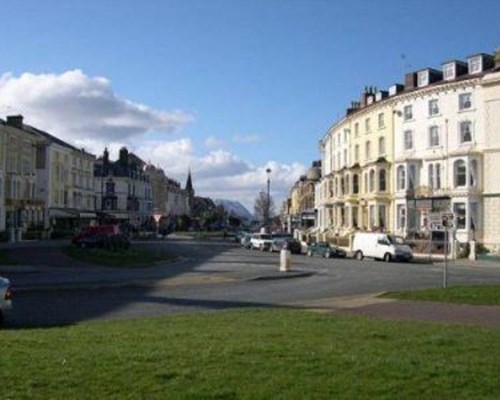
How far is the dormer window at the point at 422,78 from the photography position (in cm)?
7006

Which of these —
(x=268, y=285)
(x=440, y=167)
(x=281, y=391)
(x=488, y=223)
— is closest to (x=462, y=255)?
(x=488, y=223)

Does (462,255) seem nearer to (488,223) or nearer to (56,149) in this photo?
(488,223)

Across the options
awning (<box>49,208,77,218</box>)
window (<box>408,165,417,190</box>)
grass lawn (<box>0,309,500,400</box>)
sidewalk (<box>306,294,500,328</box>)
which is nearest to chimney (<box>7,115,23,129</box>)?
awning (<box>49,208,77,218</box>)

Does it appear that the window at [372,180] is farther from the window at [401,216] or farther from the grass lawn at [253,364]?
the grass lawn at [253,364]

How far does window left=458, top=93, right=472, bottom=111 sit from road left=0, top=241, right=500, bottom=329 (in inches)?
1140

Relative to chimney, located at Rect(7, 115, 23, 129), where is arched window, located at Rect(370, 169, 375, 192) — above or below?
below

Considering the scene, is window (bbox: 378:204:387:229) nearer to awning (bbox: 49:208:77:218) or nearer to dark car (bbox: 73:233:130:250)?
dark car (bbox: 73:233:130:250)

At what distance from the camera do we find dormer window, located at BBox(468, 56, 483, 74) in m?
64.6

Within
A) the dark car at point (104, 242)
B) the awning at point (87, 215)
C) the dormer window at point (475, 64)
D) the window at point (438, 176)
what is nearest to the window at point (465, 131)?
the window at point (438, 176)

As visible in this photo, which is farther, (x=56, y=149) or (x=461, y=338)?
(x=56, y=149)

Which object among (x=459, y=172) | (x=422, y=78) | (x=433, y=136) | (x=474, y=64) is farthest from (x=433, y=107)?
(x=459, y=172)

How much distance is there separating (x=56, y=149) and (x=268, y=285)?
74453mm

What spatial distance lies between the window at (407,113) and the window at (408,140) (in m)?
1.33

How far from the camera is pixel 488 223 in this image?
6125cm
